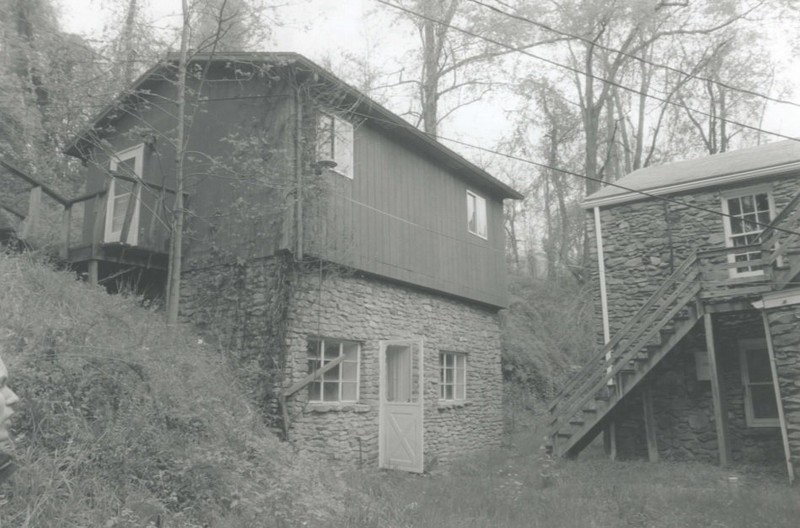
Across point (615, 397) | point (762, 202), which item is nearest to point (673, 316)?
point (615, 397)

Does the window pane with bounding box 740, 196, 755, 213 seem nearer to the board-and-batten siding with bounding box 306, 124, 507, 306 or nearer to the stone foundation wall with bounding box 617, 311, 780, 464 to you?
the stone foundation wall with bounding box 617, 311, 780, 464

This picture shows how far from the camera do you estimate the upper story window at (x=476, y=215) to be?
50.5ft

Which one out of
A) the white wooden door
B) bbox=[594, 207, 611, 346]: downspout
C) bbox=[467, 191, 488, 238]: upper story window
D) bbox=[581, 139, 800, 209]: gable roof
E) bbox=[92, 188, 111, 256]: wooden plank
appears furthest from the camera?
bbox=[467, 191, 488, 238]: upper story window

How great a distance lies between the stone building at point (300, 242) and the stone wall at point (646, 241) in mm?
3604

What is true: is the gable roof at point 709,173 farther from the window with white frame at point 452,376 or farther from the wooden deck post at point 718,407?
the window with white frame at point 452,376

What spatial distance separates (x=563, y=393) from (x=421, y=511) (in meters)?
5.43

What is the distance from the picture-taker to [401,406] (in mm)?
11266

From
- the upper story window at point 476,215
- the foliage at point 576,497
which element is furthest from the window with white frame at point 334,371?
the upper story window at point 476,215

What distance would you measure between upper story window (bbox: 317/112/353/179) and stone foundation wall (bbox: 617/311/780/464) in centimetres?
705

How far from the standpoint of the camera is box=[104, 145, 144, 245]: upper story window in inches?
429

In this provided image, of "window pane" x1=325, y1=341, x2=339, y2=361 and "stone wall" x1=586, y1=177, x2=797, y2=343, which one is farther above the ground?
"stone wall" x1=586, y1=177, x2=797, y2=343

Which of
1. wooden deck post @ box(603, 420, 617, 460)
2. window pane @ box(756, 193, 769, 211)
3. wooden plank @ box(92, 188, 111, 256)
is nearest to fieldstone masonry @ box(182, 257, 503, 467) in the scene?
wooden plank @ box(92, 188, 111, 256)

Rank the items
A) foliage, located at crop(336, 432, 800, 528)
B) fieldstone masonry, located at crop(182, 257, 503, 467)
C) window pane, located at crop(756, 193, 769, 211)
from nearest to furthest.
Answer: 1. foliage, located at crop(336, 432, 800, 528)
2. fieldstone masonry, located at crop(182, 257, 503, 467)
3. window pane, located at crop(756, 193, 769, 211)

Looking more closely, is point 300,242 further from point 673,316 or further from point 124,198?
point 673,316
